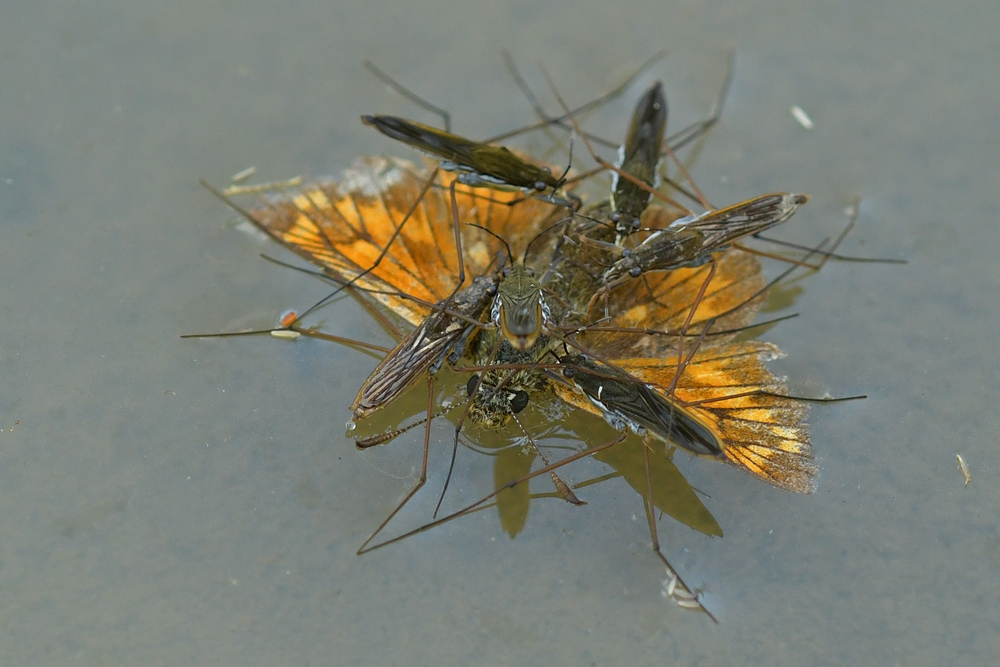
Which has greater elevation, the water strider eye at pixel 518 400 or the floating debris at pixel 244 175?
the floating debris at pixel 244 175

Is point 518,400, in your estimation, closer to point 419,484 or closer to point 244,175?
point 419,484

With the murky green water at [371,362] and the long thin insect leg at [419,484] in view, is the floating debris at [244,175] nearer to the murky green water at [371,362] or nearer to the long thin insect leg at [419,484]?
the murky green water at [371,362]

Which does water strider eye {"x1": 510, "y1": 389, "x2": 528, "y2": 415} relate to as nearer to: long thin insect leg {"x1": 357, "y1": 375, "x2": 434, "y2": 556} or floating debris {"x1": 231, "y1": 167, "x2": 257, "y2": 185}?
long thin insect leg {"x1": 357, "y1": 375, "x2": 434, "y2": 556}

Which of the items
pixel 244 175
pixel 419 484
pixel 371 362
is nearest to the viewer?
pixel 419 484

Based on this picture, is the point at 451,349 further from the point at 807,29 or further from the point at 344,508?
the point at 807,29

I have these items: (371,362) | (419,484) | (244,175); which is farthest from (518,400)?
(244,175)

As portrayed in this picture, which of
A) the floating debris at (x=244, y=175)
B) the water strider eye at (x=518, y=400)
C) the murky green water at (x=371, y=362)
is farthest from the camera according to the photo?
the floating debris at (x=244, y=175)

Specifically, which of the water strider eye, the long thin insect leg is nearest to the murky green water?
the long thin insect leg

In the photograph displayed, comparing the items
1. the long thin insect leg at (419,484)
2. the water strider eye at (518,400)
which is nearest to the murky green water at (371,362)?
the long thin insect leg at (419,484)
